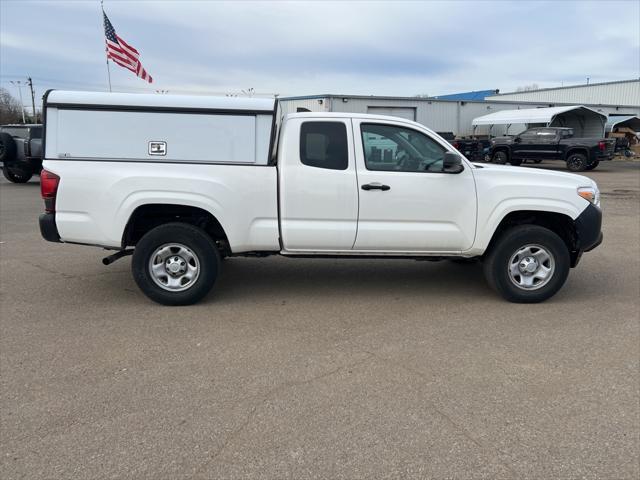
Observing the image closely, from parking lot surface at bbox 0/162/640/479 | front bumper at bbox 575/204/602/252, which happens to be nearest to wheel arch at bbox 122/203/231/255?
parking lot surface at bbox 0/162/640/479

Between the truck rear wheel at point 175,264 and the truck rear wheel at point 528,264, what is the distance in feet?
9.37

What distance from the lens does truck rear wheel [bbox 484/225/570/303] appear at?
526 centimetres

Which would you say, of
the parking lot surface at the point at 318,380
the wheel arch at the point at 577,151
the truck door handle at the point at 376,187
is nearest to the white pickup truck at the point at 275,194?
the truck door handle at the point at 376,187

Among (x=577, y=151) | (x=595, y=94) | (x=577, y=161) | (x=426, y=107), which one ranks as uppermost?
(x=595, y=94)

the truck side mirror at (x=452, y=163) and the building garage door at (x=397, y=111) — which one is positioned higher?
the building garage door at (x=397, y=111)

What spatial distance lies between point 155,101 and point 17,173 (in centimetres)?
1448

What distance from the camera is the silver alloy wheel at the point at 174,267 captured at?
16.6 ft

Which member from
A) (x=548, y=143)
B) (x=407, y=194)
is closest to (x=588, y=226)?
(x=407, y=194)

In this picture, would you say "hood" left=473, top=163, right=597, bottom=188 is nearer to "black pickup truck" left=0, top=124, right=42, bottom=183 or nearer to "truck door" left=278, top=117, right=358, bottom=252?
"truck door" left=278, top=117, right=358, bottom=252

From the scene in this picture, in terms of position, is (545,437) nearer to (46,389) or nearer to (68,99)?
(46,389)

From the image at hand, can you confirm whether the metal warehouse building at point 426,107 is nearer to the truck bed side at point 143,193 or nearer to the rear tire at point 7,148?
the rear tire at point 7,148

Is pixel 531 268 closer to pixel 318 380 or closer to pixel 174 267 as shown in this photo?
pixel 318 380

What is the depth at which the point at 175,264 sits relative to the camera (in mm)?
5086

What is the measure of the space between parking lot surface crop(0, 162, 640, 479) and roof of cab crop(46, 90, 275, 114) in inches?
76.3
